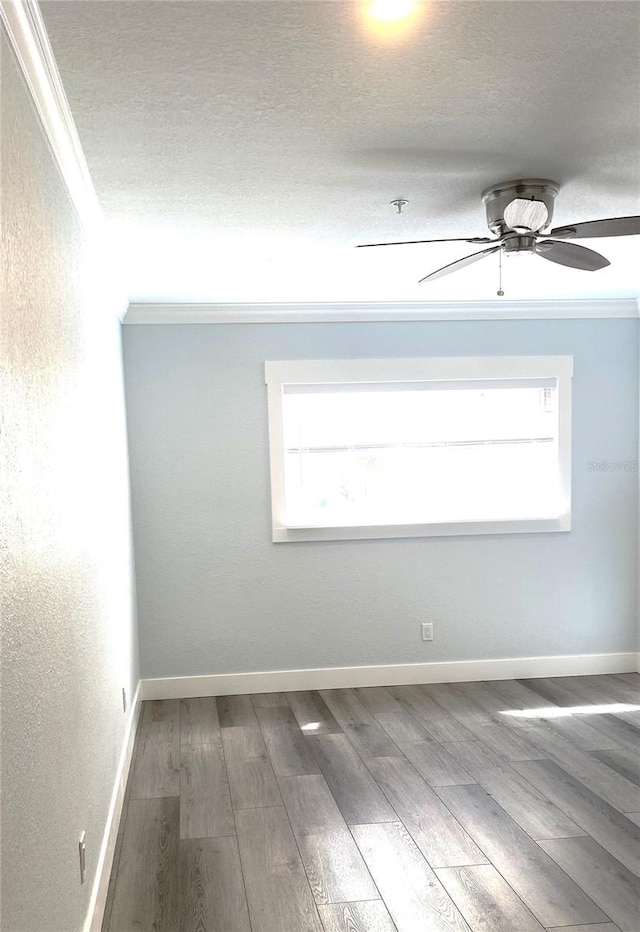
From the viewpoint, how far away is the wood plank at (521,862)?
290 centimetres

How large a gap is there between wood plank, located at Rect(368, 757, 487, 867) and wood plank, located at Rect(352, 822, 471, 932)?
6 centimetres

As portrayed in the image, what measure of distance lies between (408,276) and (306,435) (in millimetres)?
1343

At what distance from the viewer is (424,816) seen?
3697mm

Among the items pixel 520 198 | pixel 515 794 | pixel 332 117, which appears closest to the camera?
pixel 332 117

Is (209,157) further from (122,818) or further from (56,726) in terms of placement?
(122,818)

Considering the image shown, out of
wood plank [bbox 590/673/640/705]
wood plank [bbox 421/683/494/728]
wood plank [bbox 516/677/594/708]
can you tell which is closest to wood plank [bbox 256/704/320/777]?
wood plank [bbox 421/683/494/728]

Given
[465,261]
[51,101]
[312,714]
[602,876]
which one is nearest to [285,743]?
[312,714]

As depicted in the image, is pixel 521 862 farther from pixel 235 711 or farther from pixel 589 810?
pixel 235 711

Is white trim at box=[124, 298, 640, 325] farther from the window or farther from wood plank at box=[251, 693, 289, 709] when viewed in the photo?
wood plank at box=[251, 693, 289, 709]

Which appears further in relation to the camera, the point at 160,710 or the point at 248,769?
the point at 160,710

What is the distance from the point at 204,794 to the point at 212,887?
0.88 meters

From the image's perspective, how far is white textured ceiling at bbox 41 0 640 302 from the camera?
6.43 feet

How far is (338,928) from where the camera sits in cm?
285

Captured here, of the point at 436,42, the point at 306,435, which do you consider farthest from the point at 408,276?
the point at 436,42
